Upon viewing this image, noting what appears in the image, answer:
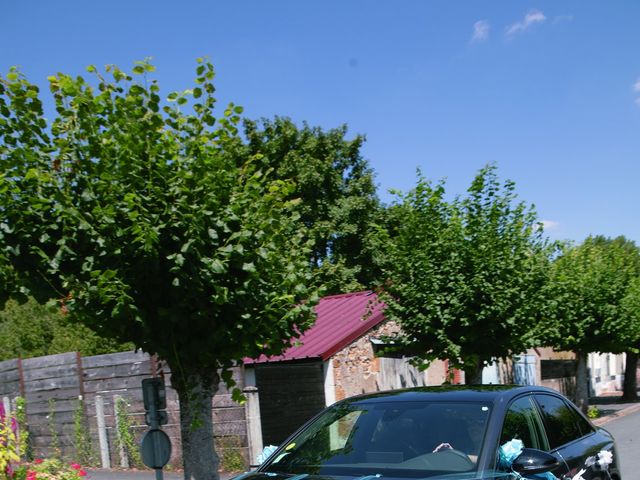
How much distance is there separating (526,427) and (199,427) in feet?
11.0

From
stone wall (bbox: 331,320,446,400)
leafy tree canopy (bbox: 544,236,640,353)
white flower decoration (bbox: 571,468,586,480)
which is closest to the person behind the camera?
white flower decoration (bbox: 571,468,586,480)

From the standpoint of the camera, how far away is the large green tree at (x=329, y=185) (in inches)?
1226

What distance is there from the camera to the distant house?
14773mm

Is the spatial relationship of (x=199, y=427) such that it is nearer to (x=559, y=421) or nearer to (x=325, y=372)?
(x=559, y=421)

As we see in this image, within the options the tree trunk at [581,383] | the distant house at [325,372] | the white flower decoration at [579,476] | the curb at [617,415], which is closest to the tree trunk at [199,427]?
the white flower decoration at [579,476]

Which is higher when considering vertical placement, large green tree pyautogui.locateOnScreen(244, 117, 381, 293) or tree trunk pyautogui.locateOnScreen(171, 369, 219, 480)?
large green tree pyautogui.locateOnScreen(244, 117, 381, 293)

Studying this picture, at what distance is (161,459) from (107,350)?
1219 centimetres

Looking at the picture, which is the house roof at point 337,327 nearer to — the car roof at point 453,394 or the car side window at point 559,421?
the car side window at point 559,421

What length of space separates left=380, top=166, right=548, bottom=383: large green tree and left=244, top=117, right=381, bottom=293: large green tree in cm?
1669

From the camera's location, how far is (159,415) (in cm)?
726

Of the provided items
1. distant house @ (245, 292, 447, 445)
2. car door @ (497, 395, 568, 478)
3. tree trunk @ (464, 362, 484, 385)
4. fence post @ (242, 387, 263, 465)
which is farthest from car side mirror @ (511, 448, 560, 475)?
distant house @ (245, 292, 447, 445)

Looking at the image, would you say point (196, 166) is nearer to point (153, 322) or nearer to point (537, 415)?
point (153, 322)

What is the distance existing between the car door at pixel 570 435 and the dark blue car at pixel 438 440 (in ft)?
0.03

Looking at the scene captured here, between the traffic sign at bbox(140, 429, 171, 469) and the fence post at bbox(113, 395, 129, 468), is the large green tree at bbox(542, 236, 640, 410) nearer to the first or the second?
the fence post at bbox(113, 395, 129, 468)
